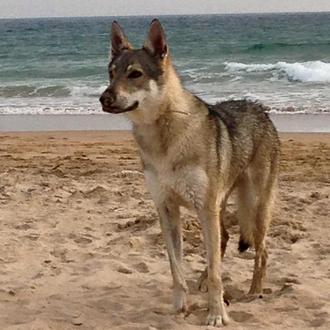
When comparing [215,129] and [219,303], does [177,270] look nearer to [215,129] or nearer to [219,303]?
[219,303]

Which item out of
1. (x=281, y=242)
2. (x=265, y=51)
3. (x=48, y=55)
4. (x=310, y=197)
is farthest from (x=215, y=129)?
(x=48, y=55)

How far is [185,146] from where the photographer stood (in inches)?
190

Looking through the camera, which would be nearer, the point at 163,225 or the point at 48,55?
the point at 163,225

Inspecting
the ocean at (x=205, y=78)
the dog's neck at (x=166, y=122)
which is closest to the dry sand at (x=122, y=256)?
the dog's neck at (x=166, y=122)

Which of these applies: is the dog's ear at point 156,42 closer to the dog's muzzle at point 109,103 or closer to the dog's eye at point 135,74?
the dog's eye at point 135,74

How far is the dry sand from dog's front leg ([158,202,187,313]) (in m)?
0.11

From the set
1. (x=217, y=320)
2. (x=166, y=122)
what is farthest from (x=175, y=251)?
(x=166, y=122)

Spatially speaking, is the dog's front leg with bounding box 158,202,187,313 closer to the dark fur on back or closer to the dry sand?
the dry sand

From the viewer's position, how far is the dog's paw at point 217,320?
4949 mm

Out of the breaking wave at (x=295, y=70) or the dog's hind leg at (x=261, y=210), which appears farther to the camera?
the breaking wave at (x=295, y=70)

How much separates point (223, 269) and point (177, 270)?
0.95 m

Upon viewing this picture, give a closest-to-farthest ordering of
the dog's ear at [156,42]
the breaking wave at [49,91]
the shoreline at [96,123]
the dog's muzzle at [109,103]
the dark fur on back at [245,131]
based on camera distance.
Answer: the dog's muzzle at [109,103], the dog's ear at [156,42], the dark fur on back at [245,131], the shoreline at [96,123], the breaking wave at [49,91]

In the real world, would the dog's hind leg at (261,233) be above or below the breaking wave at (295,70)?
above

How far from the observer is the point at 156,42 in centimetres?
480
